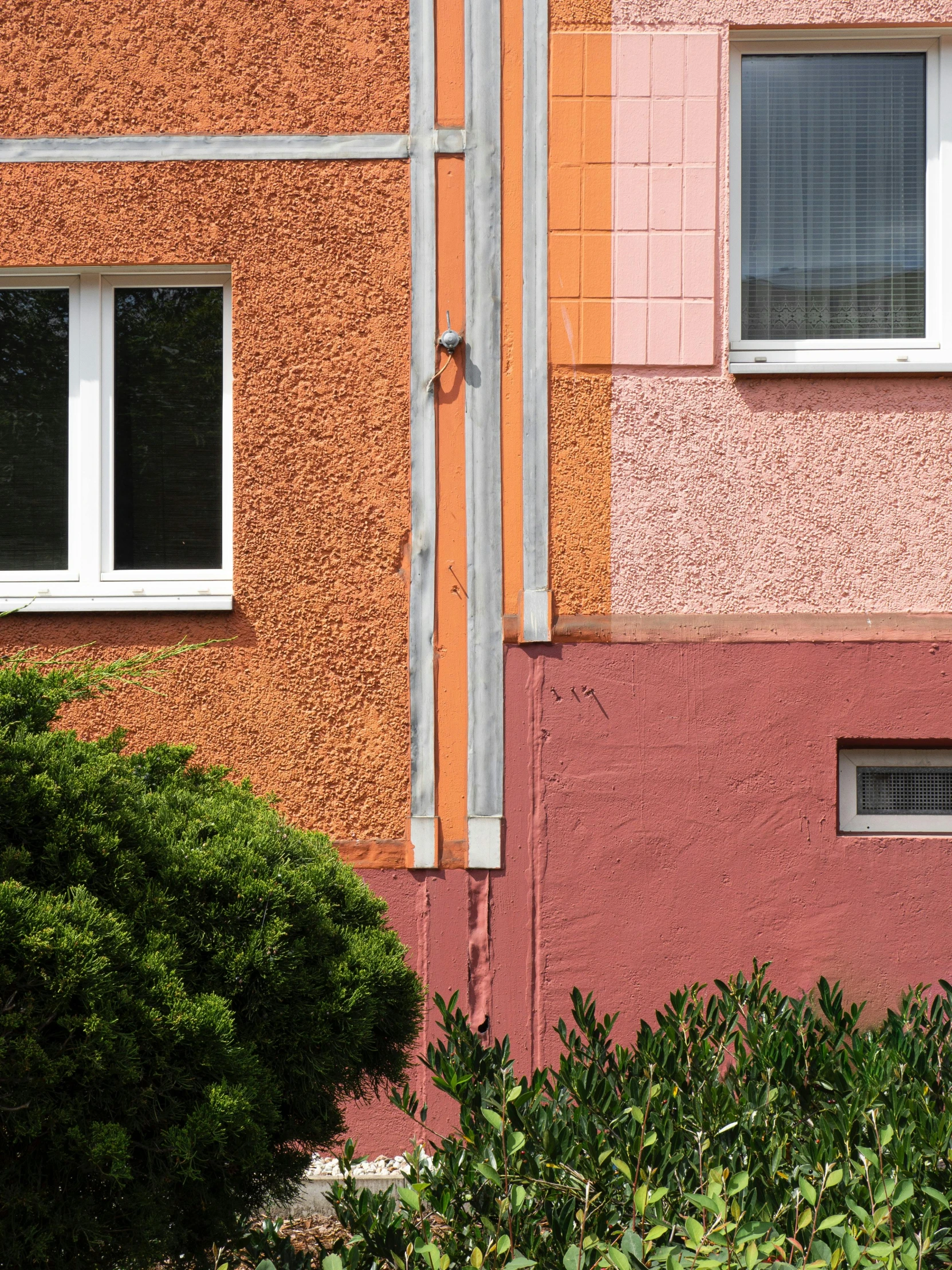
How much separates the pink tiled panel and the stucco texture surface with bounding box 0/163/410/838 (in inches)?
35.9

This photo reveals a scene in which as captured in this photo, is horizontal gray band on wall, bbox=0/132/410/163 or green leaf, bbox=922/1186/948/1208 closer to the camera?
green leaf, bbox=922/1186/948/1208

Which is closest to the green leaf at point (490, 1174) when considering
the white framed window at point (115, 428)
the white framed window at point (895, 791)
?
the white framed window at point (895, 791)

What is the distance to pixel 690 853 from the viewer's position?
4.23 meters

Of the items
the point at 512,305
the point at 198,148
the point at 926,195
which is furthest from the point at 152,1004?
the point at 926,195

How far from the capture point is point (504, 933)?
4238 millimetres

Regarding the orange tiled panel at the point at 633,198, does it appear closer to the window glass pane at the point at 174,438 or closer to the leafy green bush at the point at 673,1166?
the window glass pane at the point at 174,438

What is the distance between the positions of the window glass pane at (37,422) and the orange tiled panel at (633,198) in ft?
7.03

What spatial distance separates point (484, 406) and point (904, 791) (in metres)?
2.34

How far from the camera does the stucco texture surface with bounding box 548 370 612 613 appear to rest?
169 inches

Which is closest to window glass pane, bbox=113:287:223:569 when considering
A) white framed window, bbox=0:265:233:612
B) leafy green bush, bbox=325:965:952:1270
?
white framed window, bbox=0:265:233:612

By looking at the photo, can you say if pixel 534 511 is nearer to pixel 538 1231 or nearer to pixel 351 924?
pixel 351 924

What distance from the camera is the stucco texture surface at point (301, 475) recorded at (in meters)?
4.31

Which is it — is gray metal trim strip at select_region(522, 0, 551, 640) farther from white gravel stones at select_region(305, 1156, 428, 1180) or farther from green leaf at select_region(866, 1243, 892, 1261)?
green leaf at select_region(866, 1243, 892, 1261)

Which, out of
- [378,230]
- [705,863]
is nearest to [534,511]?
[378,230]
